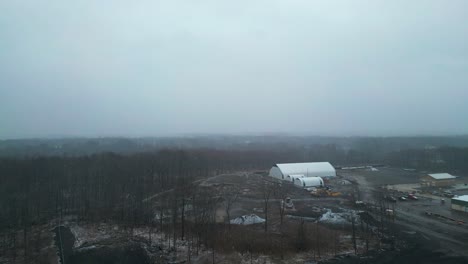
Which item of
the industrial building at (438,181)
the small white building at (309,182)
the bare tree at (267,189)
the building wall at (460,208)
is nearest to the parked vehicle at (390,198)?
the building wall at (460,208)

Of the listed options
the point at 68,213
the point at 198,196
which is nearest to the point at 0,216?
the point at 68,213

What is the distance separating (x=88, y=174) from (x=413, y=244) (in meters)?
22.2

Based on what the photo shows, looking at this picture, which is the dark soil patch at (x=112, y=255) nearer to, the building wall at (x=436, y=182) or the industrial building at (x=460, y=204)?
the industrial building at (x=460, y=204)

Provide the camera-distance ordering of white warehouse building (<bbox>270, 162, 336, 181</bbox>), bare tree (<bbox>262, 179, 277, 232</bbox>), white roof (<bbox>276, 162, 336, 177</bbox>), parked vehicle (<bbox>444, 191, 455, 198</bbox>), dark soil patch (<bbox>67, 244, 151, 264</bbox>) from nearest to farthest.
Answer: dark soil patch (<bbox>67, 244, 151, 264</bbox>)
bare tree (<bbox>262, 179, 277, 232</bbox>)
parked vehicle (<bbox>444, 191, 455, 198</bbox>)
white warehouse building (<bbox>270, 162, 336, 181</bbox>)
white roof (<bbox>276, 162, 336, 177</bbox>)

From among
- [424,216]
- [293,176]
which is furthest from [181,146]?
[424,216]

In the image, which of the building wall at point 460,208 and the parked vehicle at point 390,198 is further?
the parked vehicle at point 390,198

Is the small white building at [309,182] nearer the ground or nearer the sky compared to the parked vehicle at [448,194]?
nearer the sky

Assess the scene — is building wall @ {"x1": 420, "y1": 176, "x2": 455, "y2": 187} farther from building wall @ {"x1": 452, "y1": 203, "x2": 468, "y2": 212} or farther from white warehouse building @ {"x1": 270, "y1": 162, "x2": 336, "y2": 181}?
building wall @ {"x1": 452, "y1": 203, "x2": 468, "y2": 212}

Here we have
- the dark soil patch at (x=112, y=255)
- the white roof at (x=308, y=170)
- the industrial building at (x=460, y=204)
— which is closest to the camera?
the dark soil patch at (x=112, y=255)

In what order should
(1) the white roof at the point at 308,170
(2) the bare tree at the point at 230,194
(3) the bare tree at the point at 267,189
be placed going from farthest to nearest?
(1) the white roof at the point at 308,170
(2) the bare tree at the point at 230,194
(3) the bare tree at the point at 267,189

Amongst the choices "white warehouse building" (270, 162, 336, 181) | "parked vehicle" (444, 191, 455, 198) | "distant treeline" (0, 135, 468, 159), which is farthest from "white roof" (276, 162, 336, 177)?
"distant treeline" (0, 135, 468, 159)

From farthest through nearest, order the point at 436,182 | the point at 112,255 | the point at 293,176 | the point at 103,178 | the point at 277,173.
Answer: the point at 277,173 → the point at 293,176 → the point at 436,182 → the point at 103,178 → the point at 112,255

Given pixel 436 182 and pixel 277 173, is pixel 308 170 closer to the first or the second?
pixel 277 173

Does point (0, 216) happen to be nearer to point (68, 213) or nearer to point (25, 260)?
point (68, 213)
